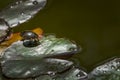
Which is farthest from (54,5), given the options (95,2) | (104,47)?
(104,47)

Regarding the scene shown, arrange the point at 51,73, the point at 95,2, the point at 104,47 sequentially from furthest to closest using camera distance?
the point at 95,2 < the point at 104,47 < the point at 51,73

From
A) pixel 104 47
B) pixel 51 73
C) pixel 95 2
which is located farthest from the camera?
pixel 95 2

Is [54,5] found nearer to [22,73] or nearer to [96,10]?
[96,10]

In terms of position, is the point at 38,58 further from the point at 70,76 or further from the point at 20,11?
the point at 20,11

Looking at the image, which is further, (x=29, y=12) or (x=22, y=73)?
(x=29, y=12)

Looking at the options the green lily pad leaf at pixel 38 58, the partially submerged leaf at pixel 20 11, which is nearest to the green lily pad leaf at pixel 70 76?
the green lily pad leaf at pixel 38 58

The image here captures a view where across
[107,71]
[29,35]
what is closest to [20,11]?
[29,35]

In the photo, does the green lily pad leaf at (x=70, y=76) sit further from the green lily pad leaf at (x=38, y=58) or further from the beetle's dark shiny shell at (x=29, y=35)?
the beetle's dark shiny shell at (x=29, y=35)
